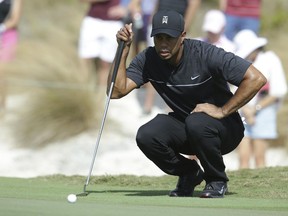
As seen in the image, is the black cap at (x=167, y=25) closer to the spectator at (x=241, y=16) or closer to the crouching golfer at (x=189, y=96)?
the crouching golfer at (x=189, y=96)

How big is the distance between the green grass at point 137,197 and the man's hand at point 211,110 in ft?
2.34

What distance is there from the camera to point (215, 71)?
887 centimetres

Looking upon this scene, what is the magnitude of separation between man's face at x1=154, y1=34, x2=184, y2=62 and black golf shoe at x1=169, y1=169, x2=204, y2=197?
113cm

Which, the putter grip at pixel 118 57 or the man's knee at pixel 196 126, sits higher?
the putter grip at pixel 118 57

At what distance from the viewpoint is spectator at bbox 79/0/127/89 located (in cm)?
1533

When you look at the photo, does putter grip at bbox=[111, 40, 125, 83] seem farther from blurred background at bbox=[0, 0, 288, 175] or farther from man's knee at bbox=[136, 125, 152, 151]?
blurred background at bbox=[0, 0, 288, 175]

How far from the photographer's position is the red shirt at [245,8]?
1523 centimetres

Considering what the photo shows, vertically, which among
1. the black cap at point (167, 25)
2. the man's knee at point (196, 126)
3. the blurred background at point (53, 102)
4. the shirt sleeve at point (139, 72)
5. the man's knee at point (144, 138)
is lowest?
the blurred background at point (53, 102)

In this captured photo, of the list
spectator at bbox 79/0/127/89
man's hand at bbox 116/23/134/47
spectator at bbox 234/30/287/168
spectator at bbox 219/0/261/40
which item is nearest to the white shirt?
spectator at bbox 234/30/287/168

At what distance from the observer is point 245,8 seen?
15.3 meters

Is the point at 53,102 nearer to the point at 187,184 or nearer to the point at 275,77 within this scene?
the point at 275,77

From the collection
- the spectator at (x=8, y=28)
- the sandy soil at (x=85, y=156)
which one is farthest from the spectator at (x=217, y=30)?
the spectator at (x=8, y=28)

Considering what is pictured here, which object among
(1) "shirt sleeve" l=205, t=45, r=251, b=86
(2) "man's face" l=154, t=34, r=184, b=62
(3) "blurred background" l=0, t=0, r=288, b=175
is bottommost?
(3) "blurred background" l=0, t=0, r=288, b=175

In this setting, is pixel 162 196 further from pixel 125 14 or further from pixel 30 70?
pixel 30 70
